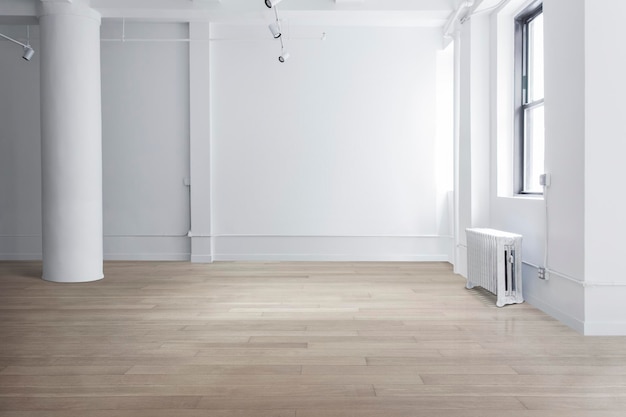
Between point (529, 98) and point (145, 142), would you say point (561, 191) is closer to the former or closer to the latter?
point (529, 98)

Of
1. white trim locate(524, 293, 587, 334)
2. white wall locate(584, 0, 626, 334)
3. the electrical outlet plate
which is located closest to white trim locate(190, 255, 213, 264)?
white trim locate(524, 293, 587, 334)

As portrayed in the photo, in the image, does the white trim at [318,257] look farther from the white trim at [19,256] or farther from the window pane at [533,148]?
the white trim at [19,256]

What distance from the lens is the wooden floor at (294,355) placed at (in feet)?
9.04

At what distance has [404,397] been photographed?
2834 mm

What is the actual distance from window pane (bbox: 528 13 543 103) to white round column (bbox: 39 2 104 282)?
514 cm

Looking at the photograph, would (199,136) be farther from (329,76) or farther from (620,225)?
(620,225)

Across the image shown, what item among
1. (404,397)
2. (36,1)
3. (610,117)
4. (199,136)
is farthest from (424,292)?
(36,1)

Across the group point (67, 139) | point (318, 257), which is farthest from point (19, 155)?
point (318, 257)

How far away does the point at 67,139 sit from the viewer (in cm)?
636

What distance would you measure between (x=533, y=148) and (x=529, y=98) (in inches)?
21.7

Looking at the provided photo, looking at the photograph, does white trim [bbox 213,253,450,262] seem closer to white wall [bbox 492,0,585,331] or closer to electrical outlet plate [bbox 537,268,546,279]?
white wall [bbox 492,0,585,331]

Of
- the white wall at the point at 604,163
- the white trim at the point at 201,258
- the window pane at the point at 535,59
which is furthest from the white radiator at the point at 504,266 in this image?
the white trim at the point at 201,258

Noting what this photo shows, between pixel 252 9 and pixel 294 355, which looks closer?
pixel 294 355

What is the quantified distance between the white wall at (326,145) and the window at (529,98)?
87.4 inches
